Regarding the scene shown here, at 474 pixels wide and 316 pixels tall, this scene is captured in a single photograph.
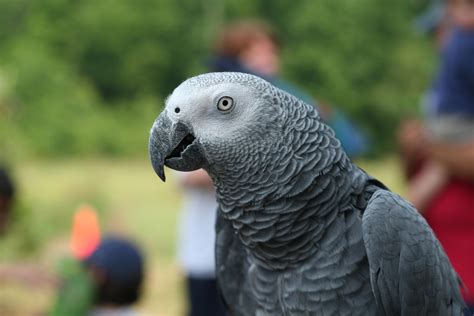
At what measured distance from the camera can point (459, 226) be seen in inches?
62.2

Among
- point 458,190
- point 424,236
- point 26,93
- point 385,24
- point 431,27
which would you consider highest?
point 385,24

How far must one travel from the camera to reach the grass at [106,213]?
2565 millimetres

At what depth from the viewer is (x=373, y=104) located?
5152 mm

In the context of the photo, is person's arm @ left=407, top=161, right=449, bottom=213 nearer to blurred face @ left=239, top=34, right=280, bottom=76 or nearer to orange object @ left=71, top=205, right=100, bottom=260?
blurred face @ left=239, top=34, right=280, bottom=76

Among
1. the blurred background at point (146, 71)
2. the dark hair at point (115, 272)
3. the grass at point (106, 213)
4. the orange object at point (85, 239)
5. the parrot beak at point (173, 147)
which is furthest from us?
the blurred background at point (146, 71)

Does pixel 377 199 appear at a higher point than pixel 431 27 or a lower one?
lower

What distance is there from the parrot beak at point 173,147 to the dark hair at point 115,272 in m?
0.82

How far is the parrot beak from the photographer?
778 mm

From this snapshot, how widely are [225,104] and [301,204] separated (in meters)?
0.16

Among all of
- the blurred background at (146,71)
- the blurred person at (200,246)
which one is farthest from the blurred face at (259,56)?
the blurred background at (146,71)

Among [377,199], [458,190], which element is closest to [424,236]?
[377,199]

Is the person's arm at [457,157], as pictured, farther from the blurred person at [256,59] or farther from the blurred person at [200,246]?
the blurred person at [200,246]

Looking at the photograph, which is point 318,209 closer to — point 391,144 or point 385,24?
point 391,144

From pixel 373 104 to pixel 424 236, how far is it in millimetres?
4462
